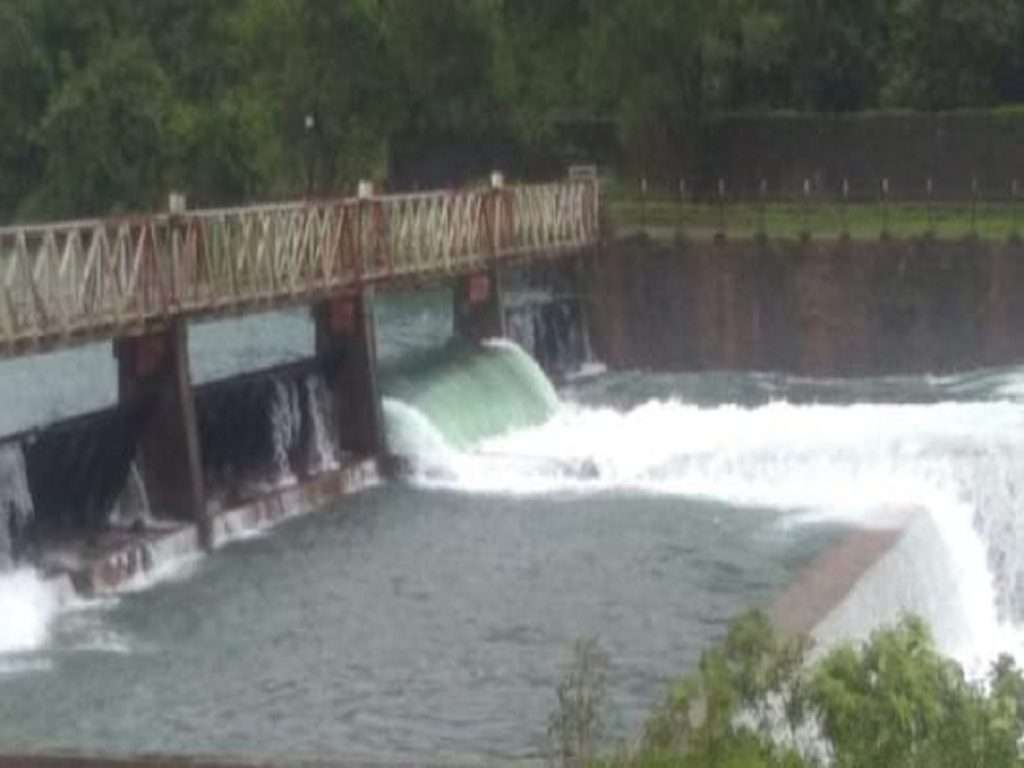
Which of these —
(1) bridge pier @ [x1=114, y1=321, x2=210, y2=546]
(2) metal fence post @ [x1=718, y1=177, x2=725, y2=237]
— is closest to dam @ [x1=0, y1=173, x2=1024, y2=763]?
(1) bridge pier @ [x1=114, y1=321, x2=210, y2=546]

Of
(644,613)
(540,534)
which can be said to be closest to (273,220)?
(540,534)

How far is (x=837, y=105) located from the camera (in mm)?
64312

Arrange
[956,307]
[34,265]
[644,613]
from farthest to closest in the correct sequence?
[956,307] < [34,265] < [644,613]

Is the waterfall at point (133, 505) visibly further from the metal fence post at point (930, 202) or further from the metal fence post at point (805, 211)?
the metal fence post at point (930, 202)

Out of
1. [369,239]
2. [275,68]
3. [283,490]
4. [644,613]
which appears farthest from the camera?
[275,68]

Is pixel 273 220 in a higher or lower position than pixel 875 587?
higher

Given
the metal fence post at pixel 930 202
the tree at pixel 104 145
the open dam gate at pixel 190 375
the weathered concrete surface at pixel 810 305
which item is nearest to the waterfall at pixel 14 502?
the open dam gate at pixel 190 375

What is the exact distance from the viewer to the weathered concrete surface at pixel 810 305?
49.4 metres

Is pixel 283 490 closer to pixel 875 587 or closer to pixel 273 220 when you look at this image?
pixel 273 220

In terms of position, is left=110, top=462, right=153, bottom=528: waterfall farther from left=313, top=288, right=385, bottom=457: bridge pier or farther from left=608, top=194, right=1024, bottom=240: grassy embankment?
left=608, top=194, right=1024, bottom=240: grassy embankment

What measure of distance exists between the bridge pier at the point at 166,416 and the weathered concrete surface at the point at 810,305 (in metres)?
19.9

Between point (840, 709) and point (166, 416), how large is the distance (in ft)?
62.3

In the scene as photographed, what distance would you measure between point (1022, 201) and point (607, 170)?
30.7 ft

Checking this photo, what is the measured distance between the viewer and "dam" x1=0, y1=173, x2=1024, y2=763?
22750mm
